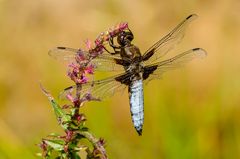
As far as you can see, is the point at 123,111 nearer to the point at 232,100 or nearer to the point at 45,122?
the point at 45,122

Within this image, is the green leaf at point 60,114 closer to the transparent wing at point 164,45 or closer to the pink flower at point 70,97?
the pink flower at point 70,97

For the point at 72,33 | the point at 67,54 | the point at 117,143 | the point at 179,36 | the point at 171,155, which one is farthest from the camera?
the point at 72,33

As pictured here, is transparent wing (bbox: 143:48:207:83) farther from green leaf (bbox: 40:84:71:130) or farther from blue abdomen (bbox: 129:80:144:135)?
green leaf (bbox: 40:84:71:130)

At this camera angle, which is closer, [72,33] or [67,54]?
[67,54]

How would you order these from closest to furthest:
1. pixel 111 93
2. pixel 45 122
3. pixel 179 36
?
1. pixel 111 93
2. pixel 179 36
3. pixel 45 122

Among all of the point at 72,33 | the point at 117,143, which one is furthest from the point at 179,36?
the point at 72,33

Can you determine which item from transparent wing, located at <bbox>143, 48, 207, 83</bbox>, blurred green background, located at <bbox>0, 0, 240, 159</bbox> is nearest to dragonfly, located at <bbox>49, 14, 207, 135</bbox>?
transparent wing, located at <bbox>143, 48, 207, 83</bbox>
